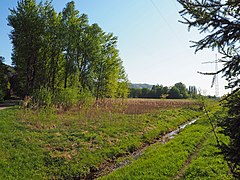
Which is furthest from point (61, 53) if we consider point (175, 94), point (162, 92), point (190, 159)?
point (175, 94)

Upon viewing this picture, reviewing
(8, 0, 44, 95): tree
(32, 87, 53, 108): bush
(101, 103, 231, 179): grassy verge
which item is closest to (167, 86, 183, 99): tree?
(8, 0, 44, 95): tree

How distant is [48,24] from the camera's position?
32.0 m

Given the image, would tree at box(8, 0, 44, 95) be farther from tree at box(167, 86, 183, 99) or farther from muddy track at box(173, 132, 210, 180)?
tree at box(167, 86, 183, 99)

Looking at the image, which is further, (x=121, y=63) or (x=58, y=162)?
(x=121, y=63)

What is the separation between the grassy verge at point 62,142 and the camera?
9008 millimetres

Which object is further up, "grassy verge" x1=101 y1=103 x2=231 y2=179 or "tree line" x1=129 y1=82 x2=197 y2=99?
"tree line" x1=129 y1=82 x2=197 y2=99

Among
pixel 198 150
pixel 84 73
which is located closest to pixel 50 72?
pixel 84 73

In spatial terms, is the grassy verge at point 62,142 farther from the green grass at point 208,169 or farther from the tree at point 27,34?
the tree at point 27,34

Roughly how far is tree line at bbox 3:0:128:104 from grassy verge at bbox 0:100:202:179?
38.5 feet

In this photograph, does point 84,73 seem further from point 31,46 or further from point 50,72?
point 31,46

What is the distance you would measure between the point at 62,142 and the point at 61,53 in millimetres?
25099

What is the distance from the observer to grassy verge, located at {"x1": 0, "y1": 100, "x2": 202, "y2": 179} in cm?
901

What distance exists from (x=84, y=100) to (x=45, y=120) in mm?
5495

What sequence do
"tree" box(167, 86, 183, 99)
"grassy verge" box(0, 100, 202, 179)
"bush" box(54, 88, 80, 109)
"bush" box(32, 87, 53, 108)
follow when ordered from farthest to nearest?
1. "tree" box(167, 86, 183, 99)
2. "bush" box(54, 88, 80, 109)
3. "bush" box(32, 87, 53, 108)
4. "grassy verge" box(0, 100, 202, 179)
